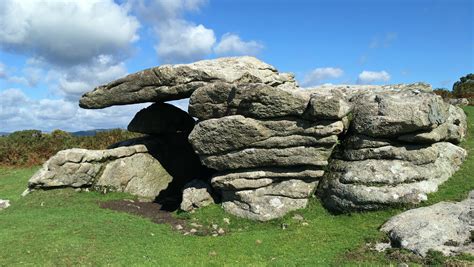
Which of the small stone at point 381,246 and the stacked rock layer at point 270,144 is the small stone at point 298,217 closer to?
the stacked rock layer at point 270,144

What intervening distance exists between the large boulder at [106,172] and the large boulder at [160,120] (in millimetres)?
2103

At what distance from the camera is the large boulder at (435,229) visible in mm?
16344

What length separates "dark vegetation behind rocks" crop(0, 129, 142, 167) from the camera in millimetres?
48094

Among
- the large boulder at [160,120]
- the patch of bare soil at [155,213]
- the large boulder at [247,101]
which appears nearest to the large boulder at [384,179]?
the large boulder at [247,101]

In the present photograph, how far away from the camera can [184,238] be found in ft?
69.0

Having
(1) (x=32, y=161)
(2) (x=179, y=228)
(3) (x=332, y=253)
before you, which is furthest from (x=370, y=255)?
(1) (x=32, y=161)

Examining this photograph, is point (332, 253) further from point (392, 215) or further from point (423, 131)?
point (423, 131)

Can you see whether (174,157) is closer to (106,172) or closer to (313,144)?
(106,172)

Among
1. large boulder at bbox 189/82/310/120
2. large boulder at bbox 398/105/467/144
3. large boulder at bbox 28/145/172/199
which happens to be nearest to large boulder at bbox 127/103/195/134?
large boulder at bbox 28/145/172/199

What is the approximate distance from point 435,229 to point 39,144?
48509 millimetres

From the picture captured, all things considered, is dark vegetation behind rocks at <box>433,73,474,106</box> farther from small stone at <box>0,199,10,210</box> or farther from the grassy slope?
small stone at <box>0,199,10,210</box>

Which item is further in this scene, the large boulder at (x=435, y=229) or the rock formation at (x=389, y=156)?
the rock formation at (x=389, y=156)

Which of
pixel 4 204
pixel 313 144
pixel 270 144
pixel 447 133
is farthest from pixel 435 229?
pixel 4 204

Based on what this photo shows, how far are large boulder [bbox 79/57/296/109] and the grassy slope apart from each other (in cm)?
829
